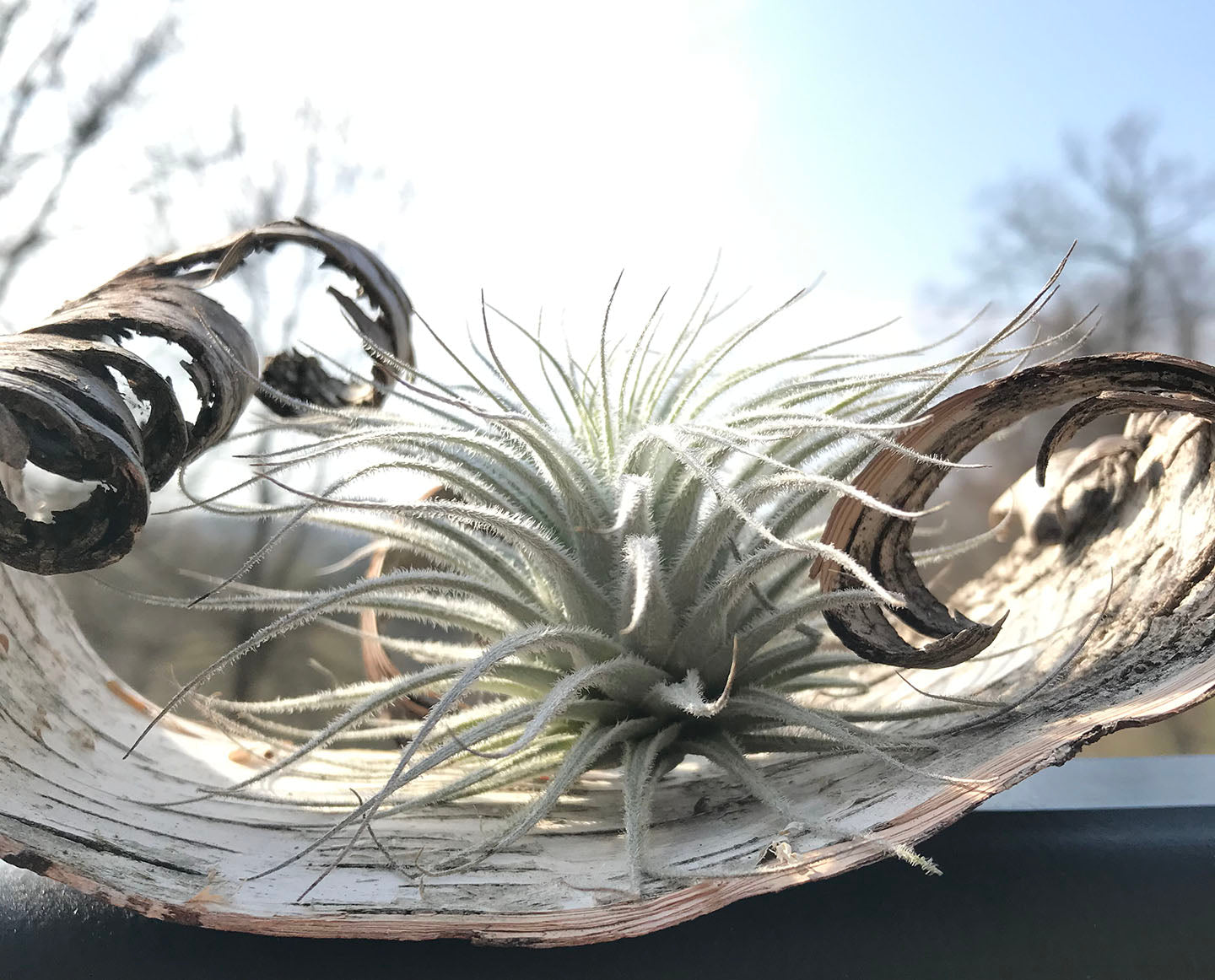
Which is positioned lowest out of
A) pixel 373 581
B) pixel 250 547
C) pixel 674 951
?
pixel 674 951

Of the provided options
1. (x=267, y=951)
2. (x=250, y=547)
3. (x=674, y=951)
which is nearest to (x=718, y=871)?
(x=674, y=951)

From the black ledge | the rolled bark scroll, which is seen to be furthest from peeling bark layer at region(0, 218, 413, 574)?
the black ledge

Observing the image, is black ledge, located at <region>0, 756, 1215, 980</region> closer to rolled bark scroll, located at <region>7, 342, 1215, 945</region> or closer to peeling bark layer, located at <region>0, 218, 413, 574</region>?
rolled bark scroll, located at <region>7, 342, 1215, 945</region>

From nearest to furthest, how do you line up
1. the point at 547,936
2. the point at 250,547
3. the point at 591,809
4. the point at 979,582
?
the point at 547,936 → the point at 591,809 → the point at 979,582 → the point at 250,547

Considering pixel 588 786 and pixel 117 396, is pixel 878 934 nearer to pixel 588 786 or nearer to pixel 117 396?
pixel 588 786

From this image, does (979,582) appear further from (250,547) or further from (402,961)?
(250,547)

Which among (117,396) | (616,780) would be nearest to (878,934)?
(616,780)
